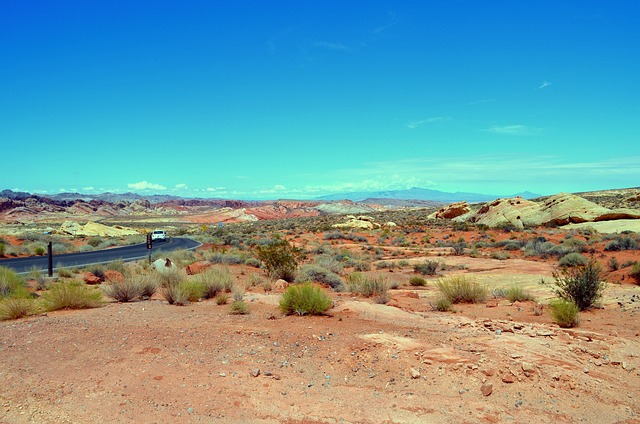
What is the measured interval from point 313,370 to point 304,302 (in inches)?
118

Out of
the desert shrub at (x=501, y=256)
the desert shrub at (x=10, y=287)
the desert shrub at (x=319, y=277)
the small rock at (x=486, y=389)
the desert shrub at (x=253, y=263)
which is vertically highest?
the desert shrub at (x=10, y=287)

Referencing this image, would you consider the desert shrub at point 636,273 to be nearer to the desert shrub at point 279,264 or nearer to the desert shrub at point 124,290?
the desert shrub at point 279,264

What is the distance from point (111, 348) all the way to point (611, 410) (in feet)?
24.4

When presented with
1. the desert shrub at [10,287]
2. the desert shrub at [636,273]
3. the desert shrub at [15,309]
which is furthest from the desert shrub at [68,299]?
the desert shrub at [636,273]

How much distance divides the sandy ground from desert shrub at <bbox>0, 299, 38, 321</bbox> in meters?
0.39

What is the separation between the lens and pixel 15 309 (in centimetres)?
954

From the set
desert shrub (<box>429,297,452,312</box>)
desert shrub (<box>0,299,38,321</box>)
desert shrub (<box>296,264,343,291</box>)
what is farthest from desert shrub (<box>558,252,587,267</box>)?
desert shrub (<box>0,299,38,321</box>)

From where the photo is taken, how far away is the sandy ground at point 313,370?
18.9 feet

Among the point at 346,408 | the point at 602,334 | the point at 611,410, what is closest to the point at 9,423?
the point at 346,408

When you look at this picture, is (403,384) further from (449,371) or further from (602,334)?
(602,334)

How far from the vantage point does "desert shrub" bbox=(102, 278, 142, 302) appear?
11.9 m

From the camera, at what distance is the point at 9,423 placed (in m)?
5.38

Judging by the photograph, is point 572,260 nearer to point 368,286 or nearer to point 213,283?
point 368,286

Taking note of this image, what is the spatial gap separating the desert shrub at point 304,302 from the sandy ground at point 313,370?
27cm
